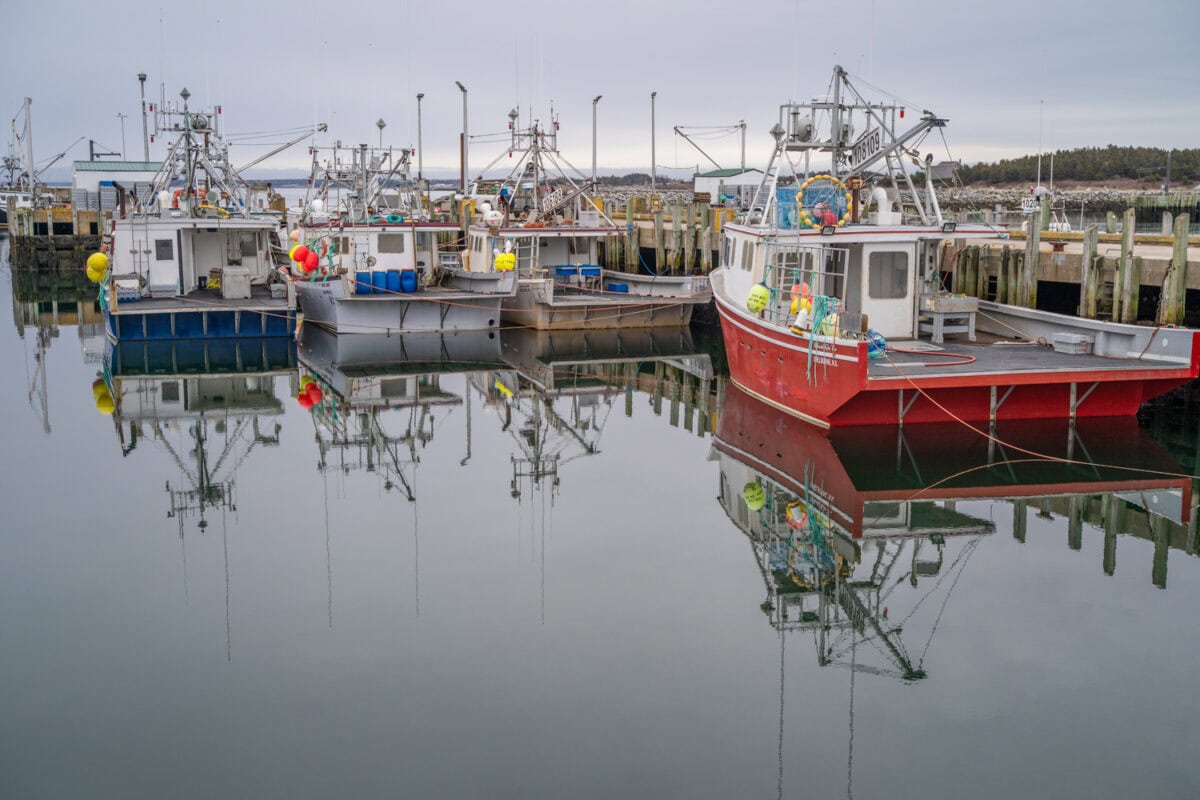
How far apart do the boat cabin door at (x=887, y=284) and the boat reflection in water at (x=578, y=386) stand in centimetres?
285

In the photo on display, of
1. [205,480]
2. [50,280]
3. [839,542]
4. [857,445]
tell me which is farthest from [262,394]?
[50,280]

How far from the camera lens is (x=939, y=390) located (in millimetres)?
14648

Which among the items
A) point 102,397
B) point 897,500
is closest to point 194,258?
point 102,397

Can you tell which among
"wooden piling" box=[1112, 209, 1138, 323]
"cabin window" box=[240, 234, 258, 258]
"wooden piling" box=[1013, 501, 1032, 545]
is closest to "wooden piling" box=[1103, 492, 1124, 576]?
"wooden piling" box=[1013, 501, 1032, 545]

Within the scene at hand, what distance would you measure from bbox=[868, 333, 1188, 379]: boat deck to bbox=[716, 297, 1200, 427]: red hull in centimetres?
11

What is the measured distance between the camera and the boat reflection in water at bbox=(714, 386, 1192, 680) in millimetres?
9820

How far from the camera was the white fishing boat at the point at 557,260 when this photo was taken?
26.0 metres

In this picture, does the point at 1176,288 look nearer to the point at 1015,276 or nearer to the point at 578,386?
the point at 1015,276

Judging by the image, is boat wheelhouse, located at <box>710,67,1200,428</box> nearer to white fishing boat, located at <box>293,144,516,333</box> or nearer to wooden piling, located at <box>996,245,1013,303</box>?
wooden piling, located at <box>996,245,1013,303</box>

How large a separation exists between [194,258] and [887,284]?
16881 millimetres

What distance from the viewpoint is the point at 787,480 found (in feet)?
44.7

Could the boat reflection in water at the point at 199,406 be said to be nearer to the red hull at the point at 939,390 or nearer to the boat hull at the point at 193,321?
the boat hull at the point at 193,321

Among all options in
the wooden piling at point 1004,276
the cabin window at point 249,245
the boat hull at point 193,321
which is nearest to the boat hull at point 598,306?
the boat hull at point 193,321

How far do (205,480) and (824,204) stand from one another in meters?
8.97
